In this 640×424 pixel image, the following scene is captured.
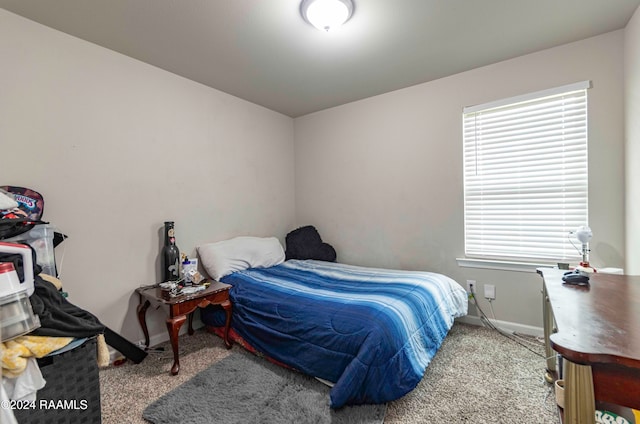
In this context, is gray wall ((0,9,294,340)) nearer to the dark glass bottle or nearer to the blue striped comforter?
the dark glass bottle

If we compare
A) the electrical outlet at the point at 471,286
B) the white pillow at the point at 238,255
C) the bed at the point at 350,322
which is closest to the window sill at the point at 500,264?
the electrical outlet at the point at 471,286

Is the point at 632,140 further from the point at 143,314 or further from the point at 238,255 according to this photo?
the point at 143,314

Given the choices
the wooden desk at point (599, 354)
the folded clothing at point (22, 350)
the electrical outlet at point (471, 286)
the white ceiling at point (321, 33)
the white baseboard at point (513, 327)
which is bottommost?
the white baseboard at point (513, 327)

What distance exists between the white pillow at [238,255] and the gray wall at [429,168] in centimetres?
84

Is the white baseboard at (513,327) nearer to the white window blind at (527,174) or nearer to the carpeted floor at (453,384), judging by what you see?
the carpeted floor at (453,384)

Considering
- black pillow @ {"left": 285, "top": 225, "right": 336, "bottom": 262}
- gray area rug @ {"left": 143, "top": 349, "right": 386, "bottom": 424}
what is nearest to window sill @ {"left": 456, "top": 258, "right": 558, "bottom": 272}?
black pillow @ {"left": 285, "top": 225, "right": 336, "bottom": 262}

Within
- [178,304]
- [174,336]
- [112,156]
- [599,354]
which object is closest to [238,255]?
[178,304]

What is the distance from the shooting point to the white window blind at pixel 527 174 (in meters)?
2.23

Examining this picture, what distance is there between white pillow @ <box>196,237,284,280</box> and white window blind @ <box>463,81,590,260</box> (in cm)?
204

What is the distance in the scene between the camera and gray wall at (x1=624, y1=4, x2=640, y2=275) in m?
1.78

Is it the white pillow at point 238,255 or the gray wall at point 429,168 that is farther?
the white pillow at point 238,255

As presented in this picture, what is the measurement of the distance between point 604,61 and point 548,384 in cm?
235

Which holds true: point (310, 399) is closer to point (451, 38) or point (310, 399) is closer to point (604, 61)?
point (451, 38)

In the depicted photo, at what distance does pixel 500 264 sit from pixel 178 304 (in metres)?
2.70
